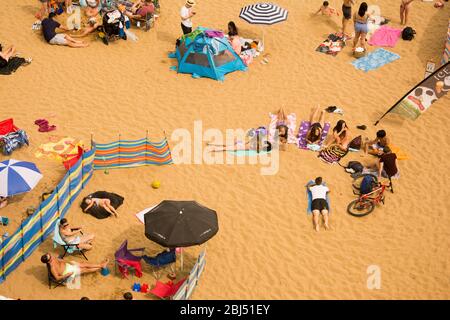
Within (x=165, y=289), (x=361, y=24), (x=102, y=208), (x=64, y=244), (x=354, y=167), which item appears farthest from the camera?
(x=361, y=24)

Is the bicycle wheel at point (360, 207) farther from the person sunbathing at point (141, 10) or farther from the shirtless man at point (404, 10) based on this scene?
the person sunbathing at point (141, 10)

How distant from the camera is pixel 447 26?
67.3 feet

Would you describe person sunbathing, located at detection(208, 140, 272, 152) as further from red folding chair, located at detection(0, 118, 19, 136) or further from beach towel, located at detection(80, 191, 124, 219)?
red folding chair, located at detection(0, 118, 19, 136)

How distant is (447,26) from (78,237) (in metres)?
14.0

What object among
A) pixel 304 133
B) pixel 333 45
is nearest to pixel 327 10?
pixel 333 45

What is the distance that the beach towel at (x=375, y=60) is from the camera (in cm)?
1872

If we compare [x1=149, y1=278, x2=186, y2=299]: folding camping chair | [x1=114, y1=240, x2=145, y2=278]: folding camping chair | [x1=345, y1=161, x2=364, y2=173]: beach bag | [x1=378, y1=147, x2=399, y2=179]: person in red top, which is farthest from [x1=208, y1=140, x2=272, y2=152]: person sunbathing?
[x1=149, y1=278, x2=186, y2=299]: folding camping chair

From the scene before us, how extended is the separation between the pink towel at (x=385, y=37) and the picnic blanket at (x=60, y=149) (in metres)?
9.61

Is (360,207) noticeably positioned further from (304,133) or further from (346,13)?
(346,13)

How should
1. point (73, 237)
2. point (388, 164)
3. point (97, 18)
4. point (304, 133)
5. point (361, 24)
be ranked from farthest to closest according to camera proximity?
1. point (97, 18)
2. point (361, 24)
3. point (304, 133)
4. point (388, 164)
5. point (73, 237)

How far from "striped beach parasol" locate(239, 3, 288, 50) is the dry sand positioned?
1120 millimetres

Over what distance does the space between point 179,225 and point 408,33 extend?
11321 mm

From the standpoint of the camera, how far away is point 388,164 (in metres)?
14.7

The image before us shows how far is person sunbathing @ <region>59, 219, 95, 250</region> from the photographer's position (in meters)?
12.6
